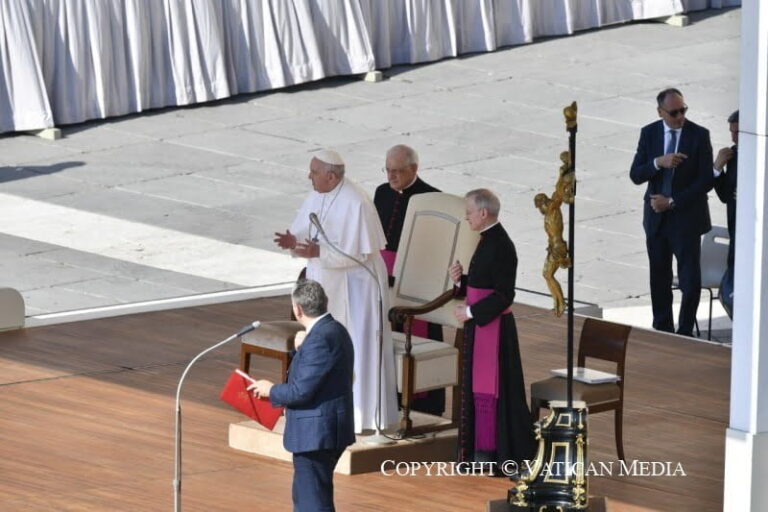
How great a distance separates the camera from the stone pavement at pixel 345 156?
57.4 feet

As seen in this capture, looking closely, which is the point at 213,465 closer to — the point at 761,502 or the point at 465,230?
the point at 465,230

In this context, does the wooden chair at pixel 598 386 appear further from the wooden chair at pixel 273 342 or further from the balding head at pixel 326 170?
the balding head at pixel 326 170

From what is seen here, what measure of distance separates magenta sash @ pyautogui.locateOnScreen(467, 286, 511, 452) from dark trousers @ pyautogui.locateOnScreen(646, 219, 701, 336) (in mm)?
3676

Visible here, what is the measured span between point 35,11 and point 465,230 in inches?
403

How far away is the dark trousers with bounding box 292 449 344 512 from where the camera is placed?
898 centimetres

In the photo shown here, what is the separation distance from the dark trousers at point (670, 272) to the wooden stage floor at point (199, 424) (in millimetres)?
366

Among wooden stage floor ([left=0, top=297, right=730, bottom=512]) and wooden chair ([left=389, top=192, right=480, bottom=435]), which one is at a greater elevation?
wooden chair ([left=389, top=192, right=480, bottom=435])

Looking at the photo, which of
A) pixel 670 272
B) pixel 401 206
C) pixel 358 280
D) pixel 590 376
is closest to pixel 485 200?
pixel 358 280

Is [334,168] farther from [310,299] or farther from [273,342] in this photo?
[310,299]

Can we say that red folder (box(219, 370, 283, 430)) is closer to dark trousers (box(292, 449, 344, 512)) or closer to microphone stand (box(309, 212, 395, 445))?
dark trousers (box(292, 449, 344, 512))

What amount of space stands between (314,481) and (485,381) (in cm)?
198

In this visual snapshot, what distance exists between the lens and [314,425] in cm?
888

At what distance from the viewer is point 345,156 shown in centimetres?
2080

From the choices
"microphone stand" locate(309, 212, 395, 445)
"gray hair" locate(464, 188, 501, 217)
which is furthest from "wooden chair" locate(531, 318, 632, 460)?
"gray hair" locate(464, 188, 501, 217)
